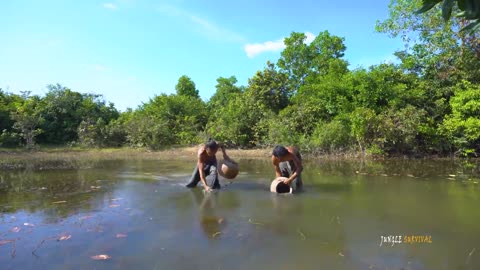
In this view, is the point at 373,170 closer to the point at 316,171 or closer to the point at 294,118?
the point at 316,171

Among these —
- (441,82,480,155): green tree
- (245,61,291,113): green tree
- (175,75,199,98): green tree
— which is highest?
(175,75,199,98): green tree

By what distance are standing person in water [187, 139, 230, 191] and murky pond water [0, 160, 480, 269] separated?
0.33m

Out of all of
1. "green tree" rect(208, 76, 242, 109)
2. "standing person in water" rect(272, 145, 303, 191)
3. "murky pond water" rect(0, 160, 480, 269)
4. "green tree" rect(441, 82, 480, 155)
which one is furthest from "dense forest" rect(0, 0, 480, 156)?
"green tree" rect(208, 76, 242, 109)

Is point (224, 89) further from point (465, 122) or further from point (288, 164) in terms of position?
point (288, 164)

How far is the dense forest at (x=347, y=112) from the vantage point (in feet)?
55.5

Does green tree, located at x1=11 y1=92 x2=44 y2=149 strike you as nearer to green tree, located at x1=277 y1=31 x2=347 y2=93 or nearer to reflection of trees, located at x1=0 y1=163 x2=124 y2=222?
reflection of trees, located at x1=0 y1=163 x2=124 y2=222

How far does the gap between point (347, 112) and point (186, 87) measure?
26351 mm

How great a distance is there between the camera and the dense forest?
16922mm

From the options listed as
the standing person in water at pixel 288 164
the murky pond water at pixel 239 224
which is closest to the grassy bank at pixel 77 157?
the murky pond water at pixel 239 224

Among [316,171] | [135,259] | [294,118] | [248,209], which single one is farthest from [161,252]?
[294,118]

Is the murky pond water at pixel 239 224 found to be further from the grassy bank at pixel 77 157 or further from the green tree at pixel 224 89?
the green tree at pixel 224 89

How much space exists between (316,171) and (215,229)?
7.28m

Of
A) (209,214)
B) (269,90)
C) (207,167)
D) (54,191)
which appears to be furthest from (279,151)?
(269,90)

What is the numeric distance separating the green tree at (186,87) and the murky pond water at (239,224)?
31.7 metres
